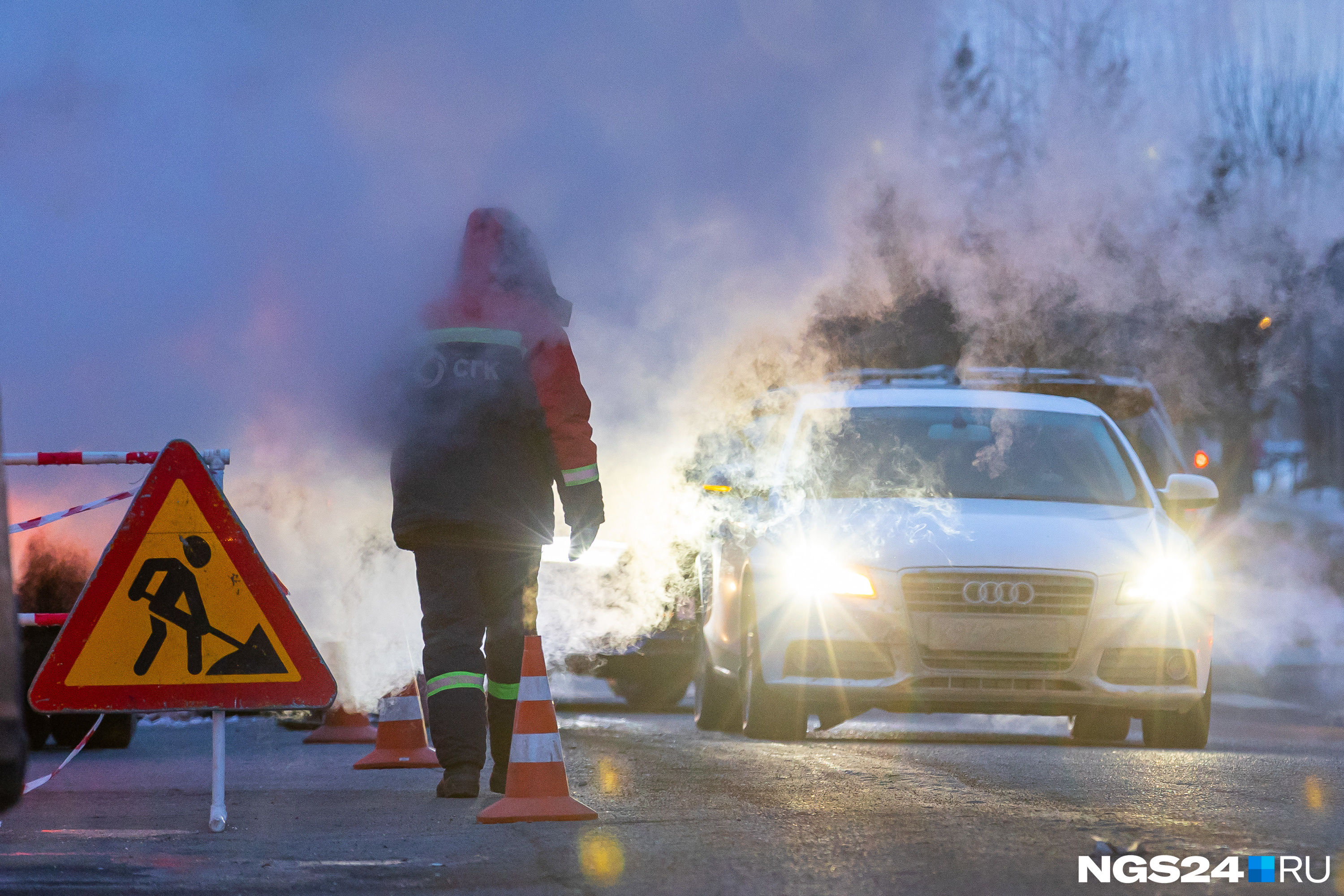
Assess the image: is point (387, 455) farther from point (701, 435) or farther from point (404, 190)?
point (701, 435)

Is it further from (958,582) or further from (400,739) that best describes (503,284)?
(958,582)

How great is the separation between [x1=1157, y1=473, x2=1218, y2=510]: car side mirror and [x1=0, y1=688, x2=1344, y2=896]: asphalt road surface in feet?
3.61

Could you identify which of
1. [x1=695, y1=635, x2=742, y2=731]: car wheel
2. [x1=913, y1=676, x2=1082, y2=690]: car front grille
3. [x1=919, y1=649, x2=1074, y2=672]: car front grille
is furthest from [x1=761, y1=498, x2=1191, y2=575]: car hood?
[x1=695, y1=635, x2=742, y2=731]: car wheel

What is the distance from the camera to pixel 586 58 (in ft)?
26.2

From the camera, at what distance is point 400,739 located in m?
7.19

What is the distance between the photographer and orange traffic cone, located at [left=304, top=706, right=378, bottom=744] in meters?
8.66

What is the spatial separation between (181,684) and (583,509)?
137cm

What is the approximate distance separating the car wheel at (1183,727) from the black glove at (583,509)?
299 cm

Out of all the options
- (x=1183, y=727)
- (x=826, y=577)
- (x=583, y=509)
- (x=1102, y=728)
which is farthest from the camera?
(x=1102, y=728)

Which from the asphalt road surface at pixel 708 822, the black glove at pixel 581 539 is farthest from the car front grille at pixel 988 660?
the black glove at pixel 581 539

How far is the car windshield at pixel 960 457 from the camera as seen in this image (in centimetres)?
831

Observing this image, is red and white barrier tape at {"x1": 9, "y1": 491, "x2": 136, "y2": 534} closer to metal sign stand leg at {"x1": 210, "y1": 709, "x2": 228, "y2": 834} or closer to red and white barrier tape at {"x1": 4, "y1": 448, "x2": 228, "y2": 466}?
red and white barrier tape at {"x1": 4, "y1": 448, "x2": 228, "y2": 466}

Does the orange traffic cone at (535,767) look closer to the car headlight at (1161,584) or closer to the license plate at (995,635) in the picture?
the license plate at (995,635)

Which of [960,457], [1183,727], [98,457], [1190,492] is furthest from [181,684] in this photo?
[1190,492]
